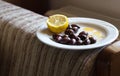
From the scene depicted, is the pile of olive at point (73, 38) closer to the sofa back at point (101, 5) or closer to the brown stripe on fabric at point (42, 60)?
the brown stripe on fabric at point (42, 60)

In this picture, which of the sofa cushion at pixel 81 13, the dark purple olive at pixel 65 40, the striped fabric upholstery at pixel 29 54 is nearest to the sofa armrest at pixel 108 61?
the striped fabric upholstery at pixel 29 54

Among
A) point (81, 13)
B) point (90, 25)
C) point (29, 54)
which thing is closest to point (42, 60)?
point (29, 54)

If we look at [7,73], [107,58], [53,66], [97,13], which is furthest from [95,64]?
[97,13]

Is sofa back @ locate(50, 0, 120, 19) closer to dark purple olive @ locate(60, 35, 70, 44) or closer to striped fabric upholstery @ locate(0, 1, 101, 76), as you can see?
striped fabric upholstery @ locate(0, 1, 101, 76)

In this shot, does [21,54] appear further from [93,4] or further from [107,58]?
[93,4]

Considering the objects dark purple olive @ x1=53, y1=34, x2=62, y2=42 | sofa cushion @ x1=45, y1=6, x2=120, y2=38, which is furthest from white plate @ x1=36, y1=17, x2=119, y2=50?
sofa cushion @ x1=45, y1=6, x2=120, y2=38
